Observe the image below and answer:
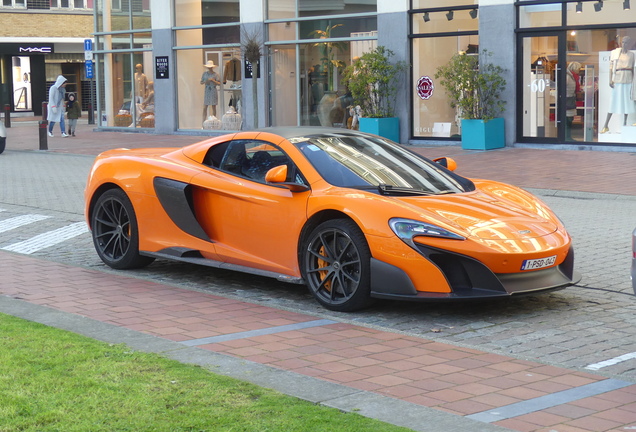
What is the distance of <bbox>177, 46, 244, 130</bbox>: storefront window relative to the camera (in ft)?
95.3

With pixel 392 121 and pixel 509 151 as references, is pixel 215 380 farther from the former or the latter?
pixel 392 121

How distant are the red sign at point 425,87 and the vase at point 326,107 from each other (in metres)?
2.91

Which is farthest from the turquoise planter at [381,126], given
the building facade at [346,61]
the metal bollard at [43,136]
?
the metal bollard at [43,136]

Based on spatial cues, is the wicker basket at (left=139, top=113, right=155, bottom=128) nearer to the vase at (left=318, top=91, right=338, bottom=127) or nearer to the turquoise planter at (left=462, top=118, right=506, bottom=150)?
the vase at (left=318, top=91, right=338, bottom=127)

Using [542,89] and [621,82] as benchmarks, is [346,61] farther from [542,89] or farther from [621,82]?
[621,82]

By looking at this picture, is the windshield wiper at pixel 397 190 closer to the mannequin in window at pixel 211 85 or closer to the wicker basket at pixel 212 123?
the wicker basket at pixel 212 123

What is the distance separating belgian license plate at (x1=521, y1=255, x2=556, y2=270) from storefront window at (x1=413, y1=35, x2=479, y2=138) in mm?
16693

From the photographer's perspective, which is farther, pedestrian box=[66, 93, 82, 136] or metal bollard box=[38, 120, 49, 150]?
pedestrian box=[66, 93, 82, 136]

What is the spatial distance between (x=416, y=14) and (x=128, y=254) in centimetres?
1654

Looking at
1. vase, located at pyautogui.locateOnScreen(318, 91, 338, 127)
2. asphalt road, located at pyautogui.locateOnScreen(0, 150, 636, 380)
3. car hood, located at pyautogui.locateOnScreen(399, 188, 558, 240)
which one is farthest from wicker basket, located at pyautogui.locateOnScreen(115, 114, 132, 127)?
car hood, located at pyautogui.locateOnScreen(399, 188, 558, 240)

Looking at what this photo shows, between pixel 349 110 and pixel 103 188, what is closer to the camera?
pixel 103 188

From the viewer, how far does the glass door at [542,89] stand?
21781mm

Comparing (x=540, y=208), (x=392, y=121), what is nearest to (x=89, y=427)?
(x=540, y=208)

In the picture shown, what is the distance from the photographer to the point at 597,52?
69.9 ft
